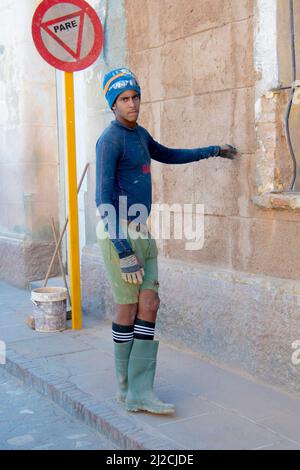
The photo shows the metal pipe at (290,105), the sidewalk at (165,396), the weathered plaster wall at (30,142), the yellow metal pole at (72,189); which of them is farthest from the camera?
the weathered plaster wall at (30,142)

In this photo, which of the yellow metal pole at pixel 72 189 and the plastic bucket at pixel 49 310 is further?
the plastic bucket at pixel 49 310

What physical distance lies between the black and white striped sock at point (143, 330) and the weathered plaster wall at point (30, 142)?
13.8 feet

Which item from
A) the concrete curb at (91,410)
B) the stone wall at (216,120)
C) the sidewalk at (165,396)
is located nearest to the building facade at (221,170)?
the stone wall at (216,120)

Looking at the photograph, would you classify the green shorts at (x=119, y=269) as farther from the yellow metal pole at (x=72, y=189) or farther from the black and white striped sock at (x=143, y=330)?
the yellow metal pole at (x=72, y=189)

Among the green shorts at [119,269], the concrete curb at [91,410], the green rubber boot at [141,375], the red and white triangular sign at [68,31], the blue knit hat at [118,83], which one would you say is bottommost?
the concrete curb at [91,410]

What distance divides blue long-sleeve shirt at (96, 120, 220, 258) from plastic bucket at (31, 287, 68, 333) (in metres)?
2.18

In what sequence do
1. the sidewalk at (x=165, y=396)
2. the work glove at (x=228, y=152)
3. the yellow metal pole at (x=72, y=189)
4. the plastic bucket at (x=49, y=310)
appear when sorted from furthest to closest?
the plastic bucket at (x=49, y=310) → the yellow metal pole at (x=72, y=189) → the work glove at (x=228, y=152) → the sidewalk at (x=165, y=396)

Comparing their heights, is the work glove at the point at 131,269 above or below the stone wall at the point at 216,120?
below

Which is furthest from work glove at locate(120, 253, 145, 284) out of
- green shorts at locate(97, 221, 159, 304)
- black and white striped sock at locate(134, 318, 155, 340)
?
black and white striped sock at locate(134, 318, 155, 340)

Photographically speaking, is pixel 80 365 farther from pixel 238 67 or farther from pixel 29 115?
pixel 29 115

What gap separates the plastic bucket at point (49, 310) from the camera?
19.8 ft

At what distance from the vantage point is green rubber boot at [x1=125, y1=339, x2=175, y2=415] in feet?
13.4

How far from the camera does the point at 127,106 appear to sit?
13.1 ft

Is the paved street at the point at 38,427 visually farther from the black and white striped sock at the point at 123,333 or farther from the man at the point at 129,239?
the black and white striped sock at the point at 123,333
